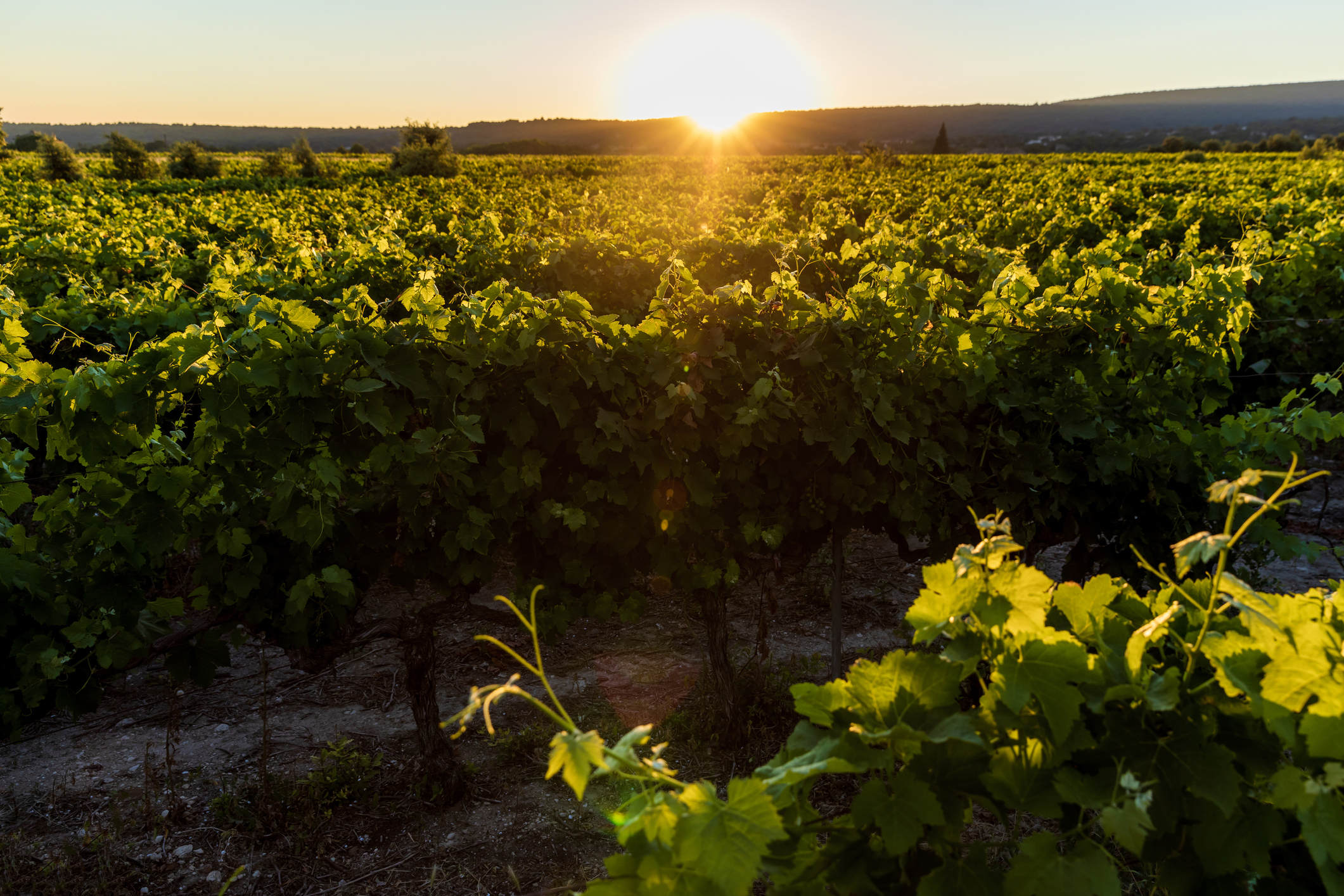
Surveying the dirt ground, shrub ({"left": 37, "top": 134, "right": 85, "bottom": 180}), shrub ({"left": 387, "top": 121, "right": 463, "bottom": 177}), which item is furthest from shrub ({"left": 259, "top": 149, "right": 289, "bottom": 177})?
the dirt ground

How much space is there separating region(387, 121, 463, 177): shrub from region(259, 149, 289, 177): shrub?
6977 millimetres

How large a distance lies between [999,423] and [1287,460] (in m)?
2.02

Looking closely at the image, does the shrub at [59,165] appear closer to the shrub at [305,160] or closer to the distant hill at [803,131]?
the shrub at [305,160]

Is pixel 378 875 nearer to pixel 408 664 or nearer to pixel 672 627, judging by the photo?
pixel 408 664

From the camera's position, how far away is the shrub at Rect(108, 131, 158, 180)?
52781mm

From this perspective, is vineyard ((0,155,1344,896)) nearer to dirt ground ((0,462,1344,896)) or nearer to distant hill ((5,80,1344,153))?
dirt ground ((0,462,1344,896))

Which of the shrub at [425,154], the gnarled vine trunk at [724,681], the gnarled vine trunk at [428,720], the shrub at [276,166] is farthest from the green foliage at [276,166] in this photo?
the gnarled vine trunk at [724,681]

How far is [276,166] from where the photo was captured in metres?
55.4

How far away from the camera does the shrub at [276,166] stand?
5277 centimetres

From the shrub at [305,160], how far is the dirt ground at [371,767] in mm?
54014

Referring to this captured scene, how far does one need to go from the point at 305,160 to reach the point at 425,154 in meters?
11.3

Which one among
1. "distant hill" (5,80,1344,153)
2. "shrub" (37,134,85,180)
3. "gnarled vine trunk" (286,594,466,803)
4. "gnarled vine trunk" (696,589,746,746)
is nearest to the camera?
"gnarled vine trunk" (286,594,466,803)

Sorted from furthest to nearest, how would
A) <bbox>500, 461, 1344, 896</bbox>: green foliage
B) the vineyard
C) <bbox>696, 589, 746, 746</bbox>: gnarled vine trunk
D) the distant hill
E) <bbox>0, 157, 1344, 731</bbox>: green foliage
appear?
the distant hill, <bbox>696, 589, 746, 746</bbox>: gnarled vine trunk, <bbox>0, 157, 1344, 731</bbox>: green foliage, the vineyard, <bbox>500, 461, 1344, 896</bbox>: green foliage

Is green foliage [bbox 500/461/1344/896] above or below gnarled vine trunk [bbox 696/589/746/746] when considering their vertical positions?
above
